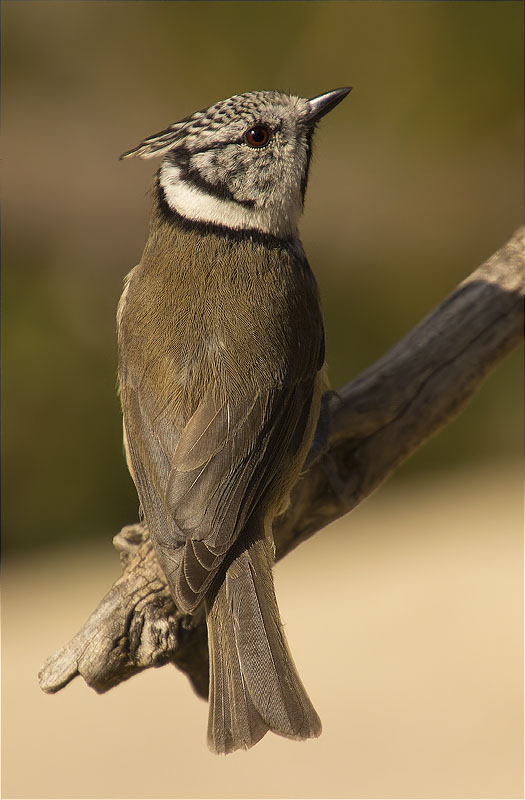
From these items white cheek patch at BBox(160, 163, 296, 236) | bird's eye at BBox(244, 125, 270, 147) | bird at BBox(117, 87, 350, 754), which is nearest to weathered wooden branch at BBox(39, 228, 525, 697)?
bird at BBox(117, 87, 350, 754)

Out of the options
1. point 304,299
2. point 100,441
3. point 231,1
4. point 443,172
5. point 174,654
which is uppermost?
point 231,1

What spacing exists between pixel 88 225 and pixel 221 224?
9.39 ft

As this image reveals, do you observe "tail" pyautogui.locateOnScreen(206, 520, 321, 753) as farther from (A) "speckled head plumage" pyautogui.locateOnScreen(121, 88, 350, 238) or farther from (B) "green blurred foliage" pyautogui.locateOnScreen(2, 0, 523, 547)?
(B) "green blurred foliage" pyautogui.locateOnScreen(2, 0, 523, 547)

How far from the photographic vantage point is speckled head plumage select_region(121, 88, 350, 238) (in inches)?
109

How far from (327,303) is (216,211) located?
3198mm

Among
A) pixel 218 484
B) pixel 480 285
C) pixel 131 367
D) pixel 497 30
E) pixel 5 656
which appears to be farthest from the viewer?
pixel 497 30

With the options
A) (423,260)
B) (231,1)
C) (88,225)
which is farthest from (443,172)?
(88,225)

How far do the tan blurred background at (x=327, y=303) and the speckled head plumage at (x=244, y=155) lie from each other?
2.33m

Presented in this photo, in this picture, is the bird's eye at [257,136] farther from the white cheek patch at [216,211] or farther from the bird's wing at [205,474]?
the bird's wing at [205,474]

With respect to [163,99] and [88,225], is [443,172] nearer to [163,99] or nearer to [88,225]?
[163,99]

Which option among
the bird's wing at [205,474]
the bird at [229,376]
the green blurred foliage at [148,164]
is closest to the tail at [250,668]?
the bird at [229,376]

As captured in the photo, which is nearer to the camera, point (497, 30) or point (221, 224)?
point (221, 224)

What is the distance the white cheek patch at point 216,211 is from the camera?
2828 mm

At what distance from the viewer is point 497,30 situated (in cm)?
591
